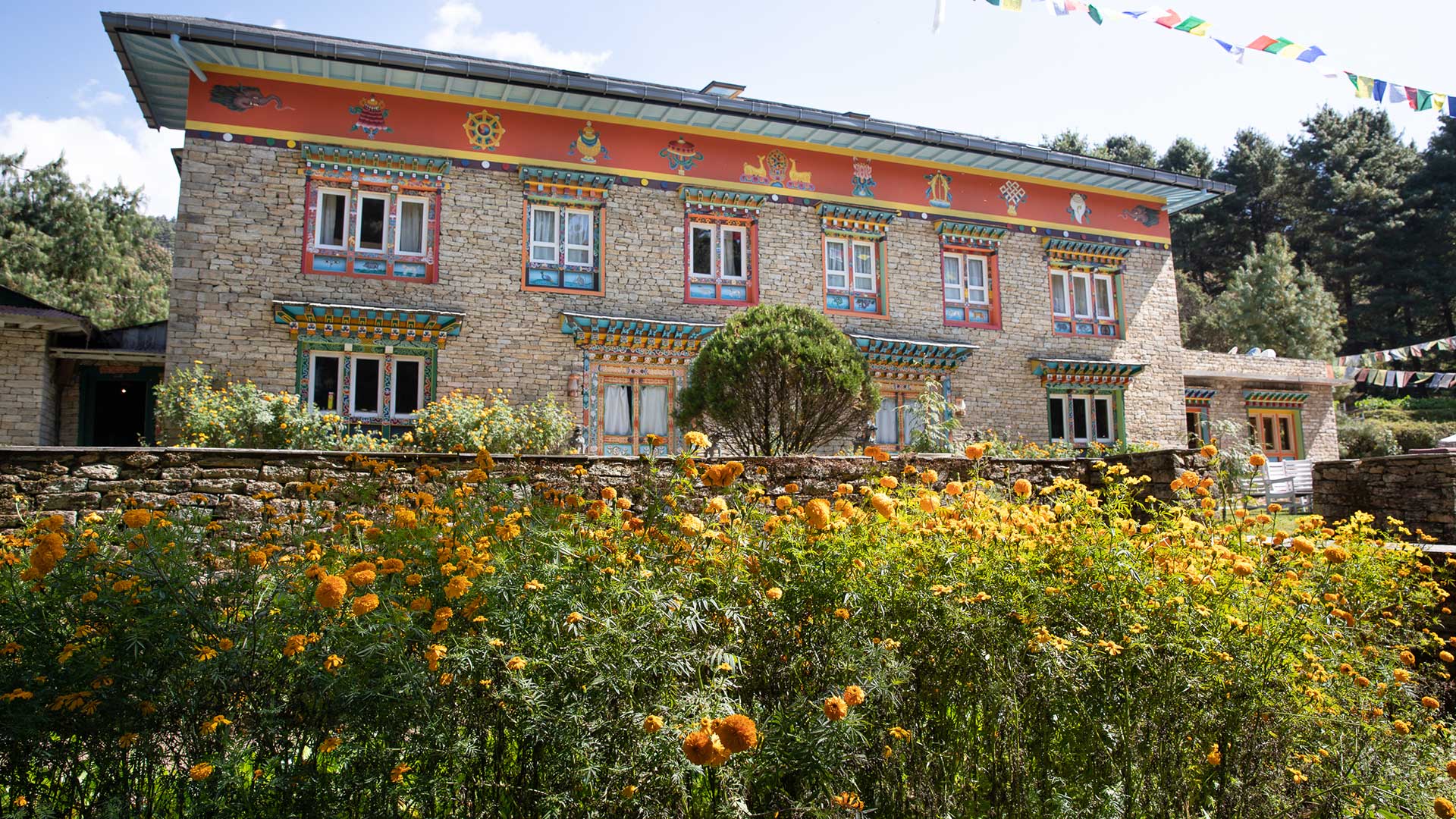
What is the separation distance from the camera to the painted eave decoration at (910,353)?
17.1 meters

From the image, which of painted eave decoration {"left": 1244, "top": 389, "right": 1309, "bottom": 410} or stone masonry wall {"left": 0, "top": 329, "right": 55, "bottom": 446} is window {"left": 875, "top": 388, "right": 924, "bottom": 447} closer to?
painted eave decoration {"left": 1244, "top": 389, "right": 1309, "bottom": 410}

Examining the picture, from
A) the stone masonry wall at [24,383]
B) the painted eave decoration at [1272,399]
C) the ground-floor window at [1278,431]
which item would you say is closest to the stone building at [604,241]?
the stone masonry wall at [24,383]

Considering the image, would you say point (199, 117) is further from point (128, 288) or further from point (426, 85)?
point (128, 288)

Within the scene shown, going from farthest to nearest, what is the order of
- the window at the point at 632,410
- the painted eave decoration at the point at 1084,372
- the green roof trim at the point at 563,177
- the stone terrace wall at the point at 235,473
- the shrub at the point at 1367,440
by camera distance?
the shrub at the point at 1367,440
the painted eave decoration at the point at 1084,372
the window at the point at 632,410
the green roof trim at the point at 563,177
the stone terrace wall at the point at 235,473

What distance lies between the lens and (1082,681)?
117 inches

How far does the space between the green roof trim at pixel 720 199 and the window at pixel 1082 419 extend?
7680 millimetres

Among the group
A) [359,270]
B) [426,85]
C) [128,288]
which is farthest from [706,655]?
[128,288]

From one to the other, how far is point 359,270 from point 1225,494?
1376 cm

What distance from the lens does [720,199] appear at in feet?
55.1

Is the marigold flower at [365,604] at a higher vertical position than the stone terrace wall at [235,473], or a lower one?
lower

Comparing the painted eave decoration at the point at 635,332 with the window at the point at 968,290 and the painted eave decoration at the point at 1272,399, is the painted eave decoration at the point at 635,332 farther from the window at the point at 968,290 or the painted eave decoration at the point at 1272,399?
the painted eave decoration at the point at 1272,399

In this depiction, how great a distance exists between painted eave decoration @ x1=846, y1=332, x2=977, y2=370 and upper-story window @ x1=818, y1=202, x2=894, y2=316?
2.72ft

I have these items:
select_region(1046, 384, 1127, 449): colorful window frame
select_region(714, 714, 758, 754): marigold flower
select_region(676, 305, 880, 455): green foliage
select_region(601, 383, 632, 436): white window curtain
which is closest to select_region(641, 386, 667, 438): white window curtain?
select_region(601, 383, 632, 436): white window curtain

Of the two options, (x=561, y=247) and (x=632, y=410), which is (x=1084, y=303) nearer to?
(x=632, y=410)
